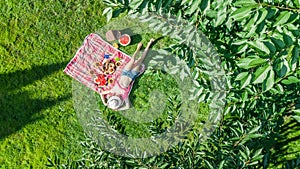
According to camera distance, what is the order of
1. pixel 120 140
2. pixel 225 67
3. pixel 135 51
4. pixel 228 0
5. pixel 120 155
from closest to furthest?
pixel 228 0
pixel 225 67
pixel 120 155
pixel 120 140
pixel 135 51

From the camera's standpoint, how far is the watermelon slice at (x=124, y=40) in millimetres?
5086

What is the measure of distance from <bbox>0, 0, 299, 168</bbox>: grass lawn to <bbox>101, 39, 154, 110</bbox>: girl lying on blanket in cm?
14

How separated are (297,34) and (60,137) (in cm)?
402

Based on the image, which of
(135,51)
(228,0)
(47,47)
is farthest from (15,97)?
(228,0)

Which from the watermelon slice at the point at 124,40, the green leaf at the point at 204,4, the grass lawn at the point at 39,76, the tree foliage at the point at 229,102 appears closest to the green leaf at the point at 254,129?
the tree foliage at the point at 229,102

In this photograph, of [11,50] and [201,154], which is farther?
[11,50]

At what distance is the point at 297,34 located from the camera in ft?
5.45

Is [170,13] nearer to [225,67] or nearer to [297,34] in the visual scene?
[225,67]

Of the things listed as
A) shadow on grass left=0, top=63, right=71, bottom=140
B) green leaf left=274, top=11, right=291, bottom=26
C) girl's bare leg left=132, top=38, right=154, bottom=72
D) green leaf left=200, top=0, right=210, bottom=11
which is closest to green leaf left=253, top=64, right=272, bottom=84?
green leaf left=274, top=11, right=291, bottom=26

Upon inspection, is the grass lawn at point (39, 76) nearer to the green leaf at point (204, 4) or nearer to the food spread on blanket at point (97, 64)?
the food spread on blanket at point (97, 64)

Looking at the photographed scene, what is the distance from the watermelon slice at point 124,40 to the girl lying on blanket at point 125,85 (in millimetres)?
159

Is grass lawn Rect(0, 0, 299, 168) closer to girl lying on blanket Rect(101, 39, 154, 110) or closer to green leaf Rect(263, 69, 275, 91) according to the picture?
girl lying on blanket Rect(101, 39, 154, 110)

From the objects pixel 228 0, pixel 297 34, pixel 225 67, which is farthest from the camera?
pixel 225 67

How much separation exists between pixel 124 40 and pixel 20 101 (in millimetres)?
1631
